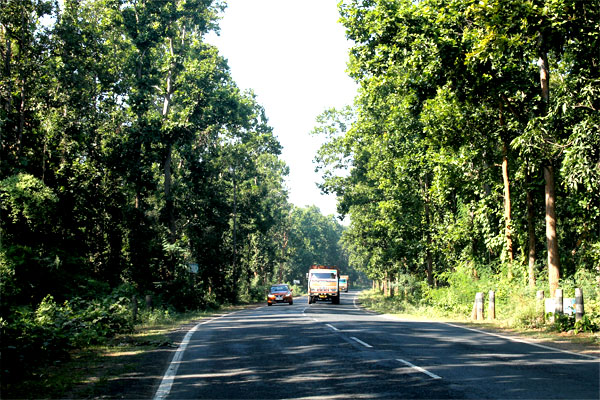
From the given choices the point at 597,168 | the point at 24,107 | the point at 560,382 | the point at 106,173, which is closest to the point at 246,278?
the point at 106,173

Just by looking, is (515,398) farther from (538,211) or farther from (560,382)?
(538,211)

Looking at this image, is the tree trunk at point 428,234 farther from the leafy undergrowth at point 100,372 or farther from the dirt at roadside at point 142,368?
the leafy undergrowth at point 100,372

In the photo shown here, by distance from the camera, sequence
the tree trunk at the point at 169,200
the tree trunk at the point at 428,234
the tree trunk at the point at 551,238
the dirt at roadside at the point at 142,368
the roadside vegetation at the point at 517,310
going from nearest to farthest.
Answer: the dirt at roadside at the point at 142,368 → the roadside vegetation at the point at 517,310 → the tree trunk at the point at 551,238 → the tree trunk at the point at 428,234 → the tree trunk at the point at 169,200

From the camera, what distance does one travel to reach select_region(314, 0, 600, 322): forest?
15.5 m

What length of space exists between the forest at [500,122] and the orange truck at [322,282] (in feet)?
37.5

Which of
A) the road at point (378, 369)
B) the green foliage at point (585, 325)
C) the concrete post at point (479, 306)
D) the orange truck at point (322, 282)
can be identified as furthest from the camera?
the orange truck at point (322, 282)

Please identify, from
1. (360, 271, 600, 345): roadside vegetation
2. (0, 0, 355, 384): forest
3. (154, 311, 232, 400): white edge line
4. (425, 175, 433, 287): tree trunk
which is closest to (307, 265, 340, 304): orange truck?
(0, 0, 355, 384): forest

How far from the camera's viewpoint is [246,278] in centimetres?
6475

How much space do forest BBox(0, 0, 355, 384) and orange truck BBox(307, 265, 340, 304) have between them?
8148mm

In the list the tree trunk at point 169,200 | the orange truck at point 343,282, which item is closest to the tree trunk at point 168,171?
the tree trunk at point 169,200

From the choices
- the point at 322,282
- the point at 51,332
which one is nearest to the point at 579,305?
the point at 51,332

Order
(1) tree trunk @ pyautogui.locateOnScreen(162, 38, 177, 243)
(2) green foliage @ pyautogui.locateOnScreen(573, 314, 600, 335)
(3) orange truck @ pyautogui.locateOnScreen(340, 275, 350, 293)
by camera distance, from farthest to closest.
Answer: (3) orange truck @ pyautogui.locateOnScreen(340, 275, 350, 293), (1) tree trunk @ pyautogui.locateOnScreen(162, 38, 177, 243), (2) green foliage @ pyautogui.locateOnScreen(573, 314, 600, 335)

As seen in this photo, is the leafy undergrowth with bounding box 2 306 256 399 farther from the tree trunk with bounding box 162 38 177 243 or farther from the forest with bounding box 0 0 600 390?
the tree trunk with bounding box 162 38 177 243

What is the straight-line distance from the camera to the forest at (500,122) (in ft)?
51.0
